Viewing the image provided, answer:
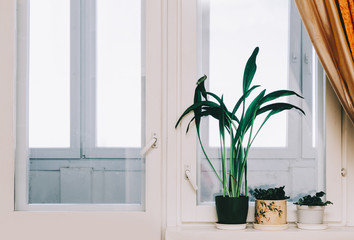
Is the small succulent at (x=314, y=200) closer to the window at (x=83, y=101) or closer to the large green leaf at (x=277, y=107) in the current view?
the large green leaf at (x=277, y=107)

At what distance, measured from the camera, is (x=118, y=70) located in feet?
6.13

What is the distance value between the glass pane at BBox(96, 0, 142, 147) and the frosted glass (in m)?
0.31

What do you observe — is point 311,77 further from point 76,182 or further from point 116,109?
point 76,182

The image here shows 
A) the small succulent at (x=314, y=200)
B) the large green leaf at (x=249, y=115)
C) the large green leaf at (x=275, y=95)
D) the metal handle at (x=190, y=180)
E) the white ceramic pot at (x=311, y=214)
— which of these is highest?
the large green leaf at (x=275, y=95)

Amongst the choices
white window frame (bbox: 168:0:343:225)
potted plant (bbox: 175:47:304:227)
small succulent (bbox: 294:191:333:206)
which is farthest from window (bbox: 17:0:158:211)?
small succulent (bbox: 294:191:333:206)

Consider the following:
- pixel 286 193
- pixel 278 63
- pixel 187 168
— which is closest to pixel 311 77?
pixel 278 63

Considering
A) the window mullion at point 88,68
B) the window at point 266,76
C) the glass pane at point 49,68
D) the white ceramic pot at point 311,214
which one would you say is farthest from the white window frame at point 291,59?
the glass pane at point 49,68

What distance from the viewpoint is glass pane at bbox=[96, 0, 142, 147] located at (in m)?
1.86

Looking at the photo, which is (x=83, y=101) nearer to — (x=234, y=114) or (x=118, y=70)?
(x=118, y=70)

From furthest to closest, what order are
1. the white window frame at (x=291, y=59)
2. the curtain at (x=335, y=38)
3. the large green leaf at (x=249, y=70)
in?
the white window frame at (x=291, y=59) → the large green leaf at (x=249, y=70) → the curtain at (x=335, y=38)

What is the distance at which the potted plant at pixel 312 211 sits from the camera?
173 cm

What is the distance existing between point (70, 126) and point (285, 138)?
895mm

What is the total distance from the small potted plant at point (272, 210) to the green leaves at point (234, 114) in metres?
0.10

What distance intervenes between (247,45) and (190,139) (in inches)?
18.1
